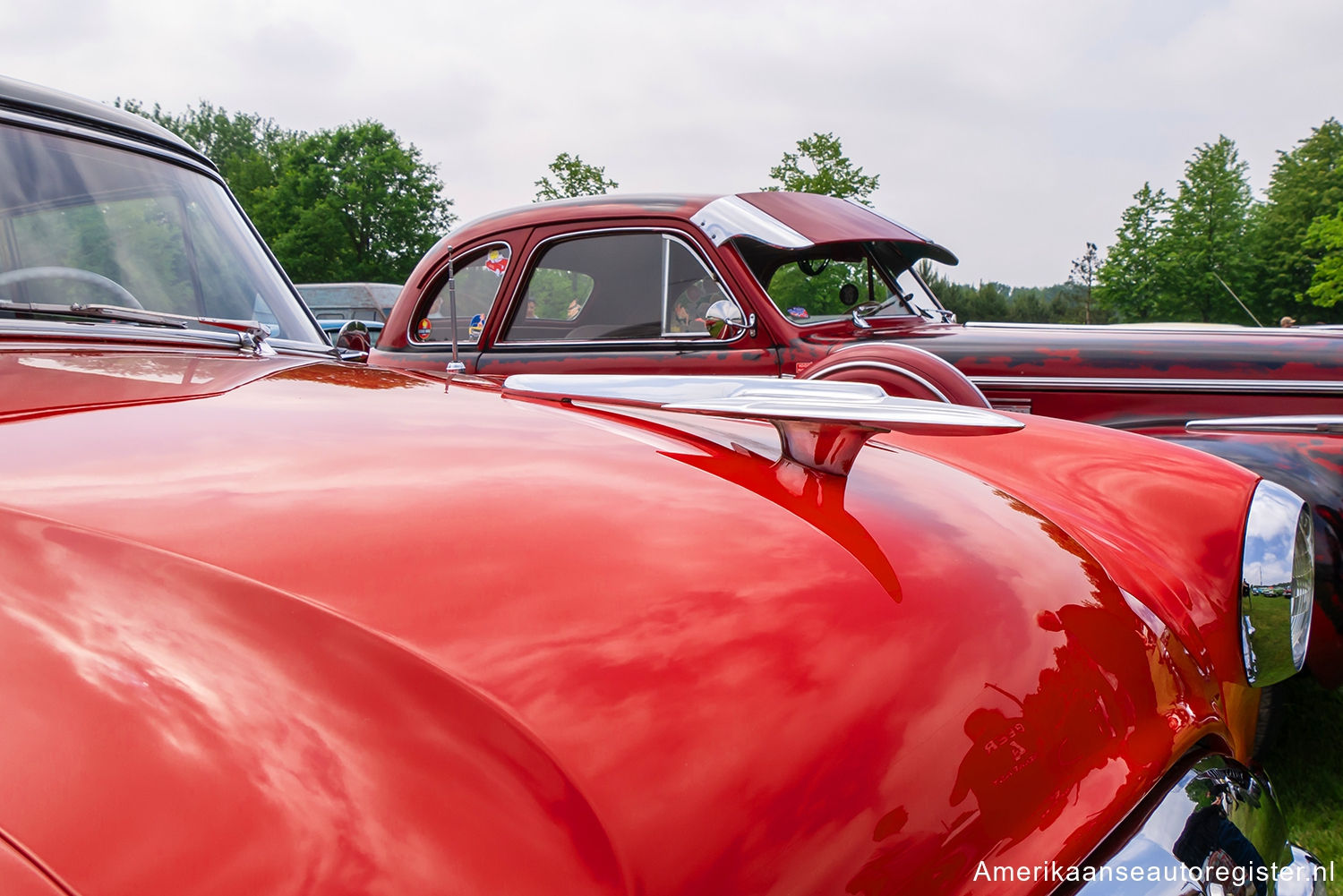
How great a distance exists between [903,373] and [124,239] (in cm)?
231

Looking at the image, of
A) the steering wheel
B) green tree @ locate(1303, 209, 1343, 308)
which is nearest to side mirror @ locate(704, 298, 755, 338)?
the steering wheel

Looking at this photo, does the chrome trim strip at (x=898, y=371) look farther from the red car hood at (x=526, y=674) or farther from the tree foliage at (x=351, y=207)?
the tree foliage at (x=351, y=207)

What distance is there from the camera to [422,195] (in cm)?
4612

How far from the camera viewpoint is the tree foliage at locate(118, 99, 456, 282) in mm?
43438

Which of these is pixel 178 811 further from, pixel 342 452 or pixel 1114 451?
pixel 1114 451

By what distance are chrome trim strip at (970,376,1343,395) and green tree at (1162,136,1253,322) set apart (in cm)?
2572

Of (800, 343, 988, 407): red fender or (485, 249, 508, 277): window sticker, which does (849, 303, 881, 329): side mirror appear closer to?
(800, 343, 988, 407): red fender

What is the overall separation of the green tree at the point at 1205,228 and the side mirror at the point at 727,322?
26.5m

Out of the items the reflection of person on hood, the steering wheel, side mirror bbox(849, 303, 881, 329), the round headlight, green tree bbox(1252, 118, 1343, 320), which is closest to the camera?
the reflection of person on hood

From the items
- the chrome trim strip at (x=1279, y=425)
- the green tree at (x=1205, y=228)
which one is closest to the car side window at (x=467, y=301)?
the chrome trim strip at (x=1279, y=425)

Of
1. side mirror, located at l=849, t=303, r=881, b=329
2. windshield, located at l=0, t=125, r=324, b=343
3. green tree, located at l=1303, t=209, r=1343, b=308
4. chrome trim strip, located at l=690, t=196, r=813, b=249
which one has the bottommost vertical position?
side mirror, located at l=849, t=303, r=881, b=329

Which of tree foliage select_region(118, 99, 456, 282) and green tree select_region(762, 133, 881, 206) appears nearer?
green tree select_region(762, 133, 881, 206)

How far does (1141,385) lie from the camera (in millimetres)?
4066

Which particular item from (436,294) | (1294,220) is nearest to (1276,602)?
(436,294)
